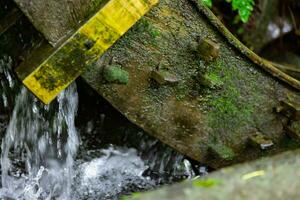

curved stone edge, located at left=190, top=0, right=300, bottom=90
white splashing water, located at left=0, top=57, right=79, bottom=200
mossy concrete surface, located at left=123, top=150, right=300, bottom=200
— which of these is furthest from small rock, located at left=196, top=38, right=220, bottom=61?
mossy concrete surface, located at left=123, top=150, right=300, bottom=200

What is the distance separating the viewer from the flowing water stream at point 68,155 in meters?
3.23

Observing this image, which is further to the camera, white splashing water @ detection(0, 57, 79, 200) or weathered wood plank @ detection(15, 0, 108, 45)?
white splashing water @ detection(0, 57, 79, 200)

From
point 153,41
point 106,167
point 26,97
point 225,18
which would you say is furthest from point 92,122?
point 225,18

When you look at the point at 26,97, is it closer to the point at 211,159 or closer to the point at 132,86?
the point at 132,86

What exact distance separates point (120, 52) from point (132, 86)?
0.24 meters

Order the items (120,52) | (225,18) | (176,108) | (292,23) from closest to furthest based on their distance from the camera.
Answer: (120,52), (176,108), (225,18), (292,23)

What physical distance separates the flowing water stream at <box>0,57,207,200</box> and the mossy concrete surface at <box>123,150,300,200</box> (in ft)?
5.68

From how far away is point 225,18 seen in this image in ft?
16.4

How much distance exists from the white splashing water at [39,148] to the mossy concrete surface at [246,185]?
5.73 feet

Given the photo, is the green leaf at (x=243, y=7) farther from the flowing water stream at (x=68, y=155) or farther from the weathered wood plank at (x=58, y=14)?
the weathered wood plank at (x=58, y=14)

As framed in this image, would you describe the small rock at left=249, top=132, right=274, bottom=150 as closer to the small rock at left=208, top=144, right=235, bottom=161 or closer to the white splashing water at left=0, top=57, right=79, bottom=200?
the small rock at left=208, top=144, right=235, bottom=161

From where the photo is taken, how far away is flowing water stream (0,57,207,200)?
3227mm

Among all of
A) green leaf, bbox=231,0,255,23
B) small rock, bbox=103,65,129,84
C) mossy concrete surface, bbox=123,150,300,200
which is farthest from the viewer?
green leaf, bbox=231,0,255,23

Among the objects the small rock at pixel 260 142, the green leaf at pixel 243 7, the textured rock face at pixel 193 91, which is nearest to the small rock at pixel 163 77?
the textured rock face at pixel 193 91
